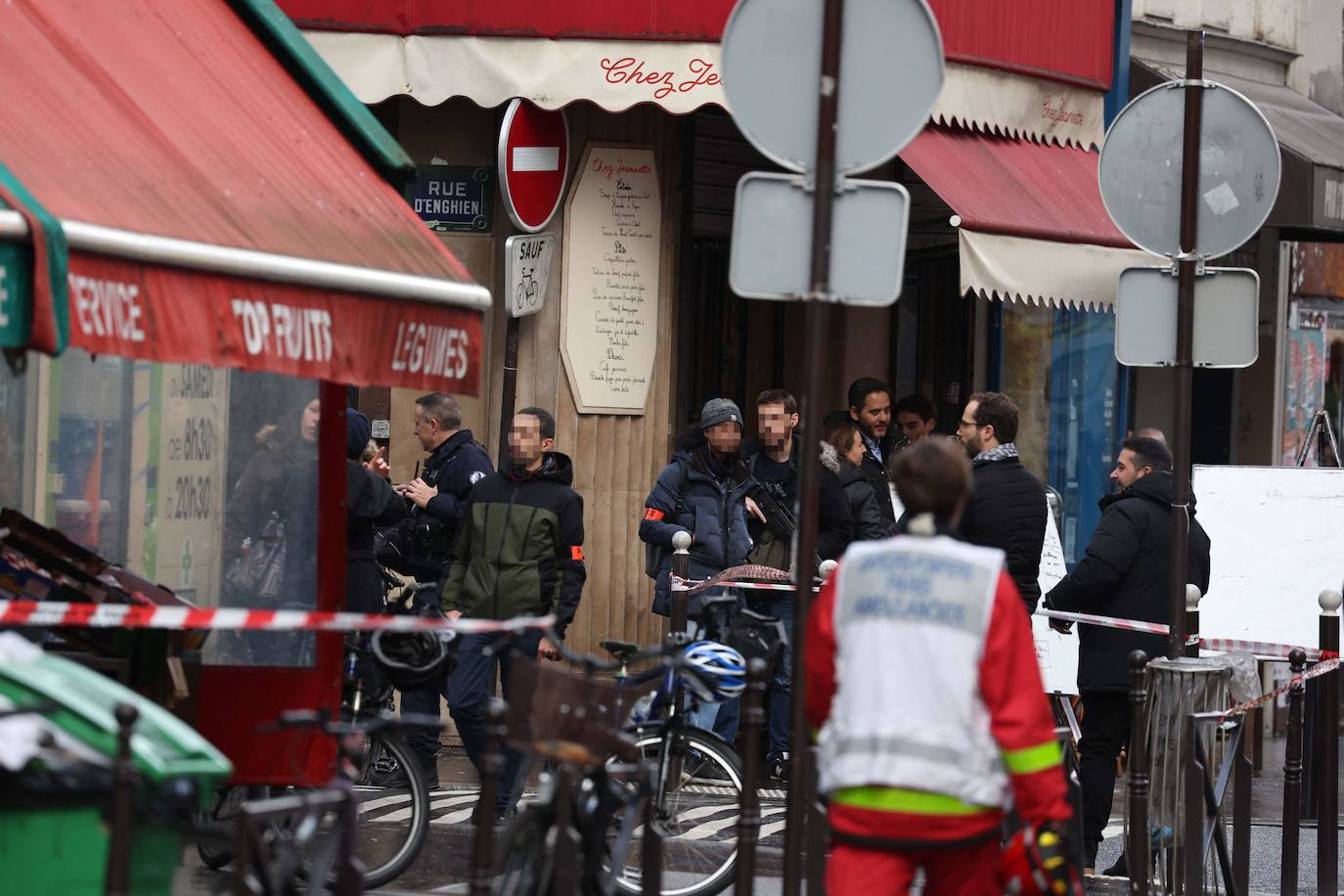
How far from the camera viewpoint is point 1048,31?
13195 millimetres

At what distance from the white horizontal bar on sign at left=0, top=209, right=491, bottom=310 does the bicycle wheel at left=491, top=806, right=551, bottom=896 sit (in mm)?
2013

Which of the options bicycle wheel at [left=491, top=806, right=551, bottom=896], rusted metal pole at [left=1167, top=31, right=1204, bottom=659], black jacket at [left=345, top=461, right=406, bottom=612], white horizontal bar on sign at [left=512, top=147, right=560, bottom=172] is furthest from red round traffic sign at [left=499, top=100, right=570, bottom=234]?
bicycle wheel at [left=491, top=806, right=551, bottom=896]

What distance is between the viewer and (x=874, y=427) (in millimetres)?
11953

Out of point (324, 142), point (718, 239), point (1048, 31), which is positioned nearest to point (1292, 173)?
point (1048, 31)

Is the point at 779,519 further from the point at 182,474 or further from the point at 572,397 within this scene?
the point at 182,474

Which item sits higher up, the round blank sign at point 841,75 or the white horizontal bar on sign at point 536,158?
the white horizontal bar on sign at point 536,158

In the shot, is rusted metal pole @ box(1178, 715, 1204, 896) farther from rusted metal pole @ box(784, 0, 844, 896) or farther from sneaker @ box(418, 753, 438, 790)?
sneaker @ box(418, 753, 438, 790)

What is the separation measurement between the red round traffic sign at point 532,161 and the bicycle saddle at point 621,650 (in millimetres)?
4486

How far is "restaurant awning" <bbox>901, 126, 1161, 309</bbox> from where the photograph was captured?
1175cm

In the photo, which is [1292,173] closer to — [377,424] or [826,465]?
[826,465]

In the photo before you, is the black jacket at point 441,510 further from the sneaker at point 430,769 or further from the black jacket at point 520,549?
the sneaker at point 430,769

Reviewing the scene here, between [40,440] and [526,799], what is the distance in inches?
124

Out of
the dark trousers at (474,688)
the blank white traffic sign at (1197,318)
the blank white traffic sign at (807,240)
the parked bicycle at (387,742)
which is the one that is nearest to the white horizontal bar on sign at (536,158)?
the dark trousers at (474,688)

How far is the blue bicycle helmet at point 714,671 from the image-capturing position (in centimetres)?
752
